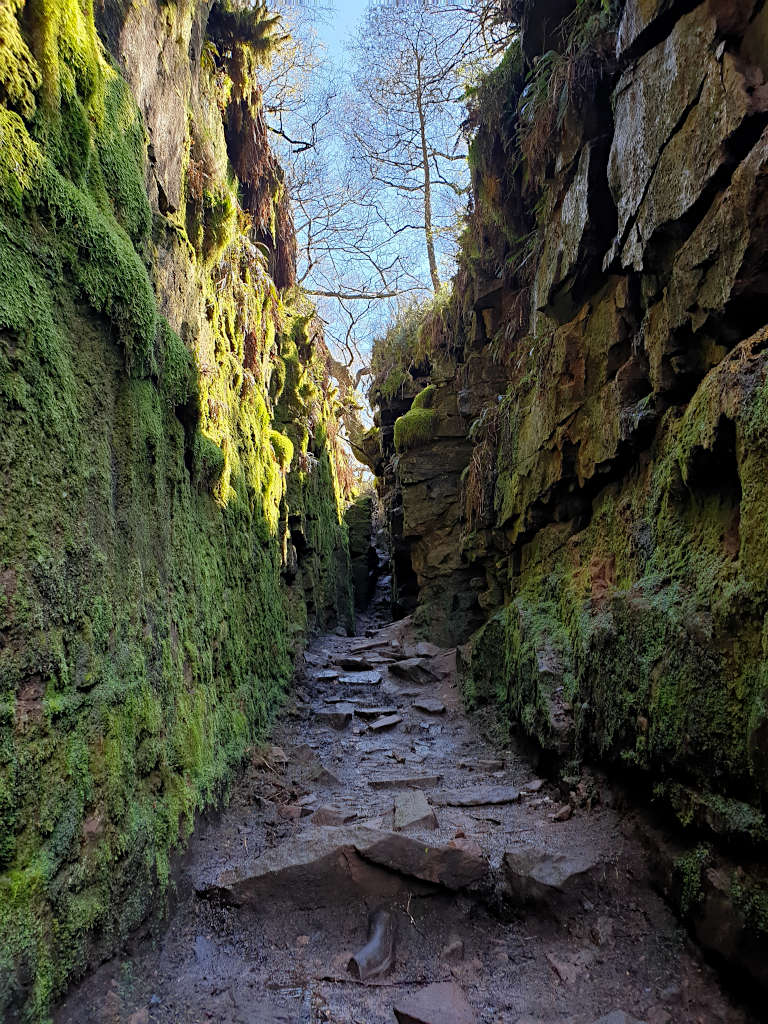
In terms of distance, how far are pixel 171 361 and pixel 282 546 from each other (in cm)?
581

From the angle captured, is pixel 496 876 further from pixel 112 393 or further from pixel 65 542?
pixel 112 393

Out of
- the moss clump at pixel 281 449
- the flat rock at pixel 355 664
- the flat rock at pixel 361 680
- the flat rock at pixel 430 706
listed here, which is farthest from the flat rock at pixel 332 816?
the moss clump at pixel 281 449

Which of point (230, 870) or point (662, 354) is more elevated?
point (662, 354)

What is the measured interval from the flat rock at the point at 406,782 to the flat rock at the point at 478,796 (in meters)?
0.29

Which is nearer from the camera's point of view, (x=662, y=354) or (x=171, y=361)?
(x=662, y=354)

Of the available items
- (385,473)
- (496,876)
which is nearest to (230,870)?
(496,876)

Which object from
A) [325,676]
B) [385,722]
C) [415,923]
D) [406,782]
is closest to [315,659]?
[325,676]

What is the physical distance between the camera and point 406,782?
533cm

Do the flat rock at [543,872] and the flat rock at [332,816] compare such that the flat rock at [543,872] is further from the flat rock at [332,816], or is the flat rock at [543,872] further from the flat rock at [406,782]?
the flat rock at [406,782]

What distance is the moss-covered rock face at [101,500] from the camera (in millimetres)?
2258

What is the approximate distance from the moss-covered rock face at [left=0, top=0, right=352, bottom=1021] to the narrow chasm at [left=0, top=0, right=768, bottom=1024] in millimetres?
22

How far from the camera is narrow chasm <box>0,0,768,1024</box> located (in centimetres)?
249

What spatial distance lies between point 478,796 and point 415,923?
64.7 inches

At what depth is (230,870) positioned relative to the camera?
3664mm
